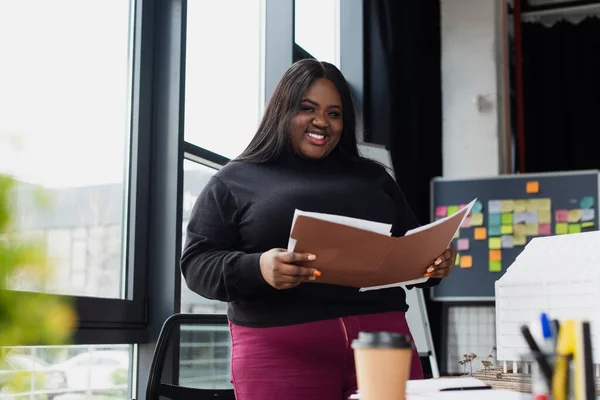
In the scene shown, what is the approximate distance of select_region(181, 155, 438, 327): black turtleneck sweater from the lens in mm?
1307

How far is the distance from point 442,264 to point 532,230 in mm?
3246

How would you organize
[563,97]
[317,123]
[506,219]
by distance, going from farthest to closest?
[563,97] → [506,219] → [317,123]

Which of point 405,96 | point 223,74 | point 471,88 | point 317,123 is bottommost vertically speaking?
point 317,123

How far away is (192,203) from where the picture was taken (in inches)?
101

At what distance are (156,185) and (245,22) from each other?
1.16 m

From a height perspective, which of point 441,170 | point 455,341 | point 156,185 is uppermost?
point 441,170

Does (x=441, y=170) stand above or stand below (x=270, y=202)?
above

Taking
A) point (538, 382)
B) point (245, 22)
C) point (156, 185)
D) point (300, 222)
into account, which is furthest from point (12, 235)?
point (245, 22)

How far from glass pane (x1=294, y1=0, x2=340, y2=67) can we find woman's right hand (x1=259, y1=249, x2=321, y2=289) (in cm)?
246

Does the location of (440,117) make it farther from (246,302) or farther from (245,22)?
(246,302)

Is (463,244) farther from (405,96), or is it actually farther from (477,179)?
(405,96)

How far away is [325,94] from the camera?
4.98 feet

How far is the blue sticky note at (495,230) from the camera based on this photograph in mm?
4473

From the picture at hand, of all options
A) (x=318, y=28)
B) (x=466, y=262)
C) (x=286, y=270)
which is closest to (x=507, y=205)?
(x=466, y=262)
